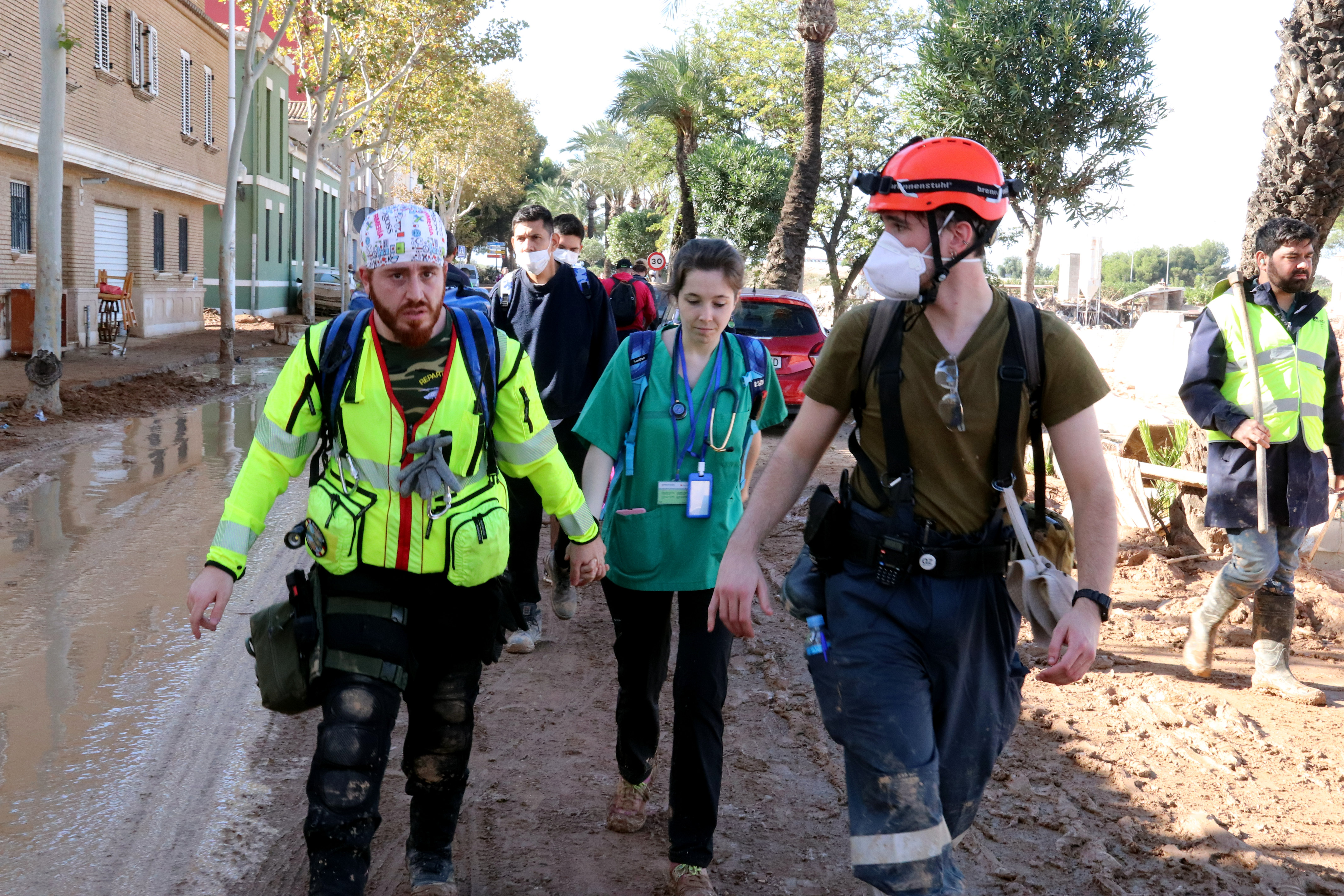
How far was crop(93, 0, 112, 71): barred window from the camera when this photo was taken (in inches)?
821

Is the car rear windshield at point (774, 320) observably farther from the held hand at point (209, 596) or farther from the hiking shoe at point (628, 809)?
the held hand at point (209, 596)

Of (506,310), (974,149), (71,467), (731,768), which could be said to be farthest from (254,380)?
(974,149)

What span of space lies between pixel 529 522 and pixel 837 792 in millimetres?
1836

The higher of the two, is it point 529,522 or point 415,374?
point 415,374

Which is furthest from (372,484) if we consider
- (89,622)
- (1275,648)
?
(1275,648)

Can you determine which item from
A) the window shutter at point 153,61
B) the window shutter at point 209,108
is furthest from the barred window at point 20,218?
the window shutter at point 209,108

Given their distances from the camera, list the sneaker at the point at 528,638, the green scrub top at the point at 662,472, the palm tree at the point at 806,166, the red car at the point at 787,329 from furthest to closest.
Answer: the palm tree at the point at 806,166 < the red car at the point at 787,329 < the sneaker at the point at 528,638 < the green scrub top at the point at 662,472

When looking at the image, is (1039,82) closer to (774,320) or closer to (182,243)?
(774,320)

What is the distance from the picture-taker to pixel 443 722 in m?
3.08

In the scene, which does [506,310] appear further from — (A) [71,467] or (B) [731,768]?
(A) [71,467]

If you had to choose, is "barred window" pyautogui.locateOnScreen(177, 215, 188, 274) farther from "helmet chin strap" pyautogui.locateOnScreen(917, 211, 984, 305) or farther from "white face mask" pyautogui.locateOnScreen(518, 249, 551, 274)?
"helmet chin strap" pyautogui.locateOnScreen(917, 211, 984, 305)

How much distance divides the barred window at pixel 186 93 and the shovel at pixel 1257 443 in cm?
2590

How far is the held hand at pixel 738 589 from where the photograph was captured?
9.09 feet

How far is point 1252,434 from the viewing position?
495 cm
